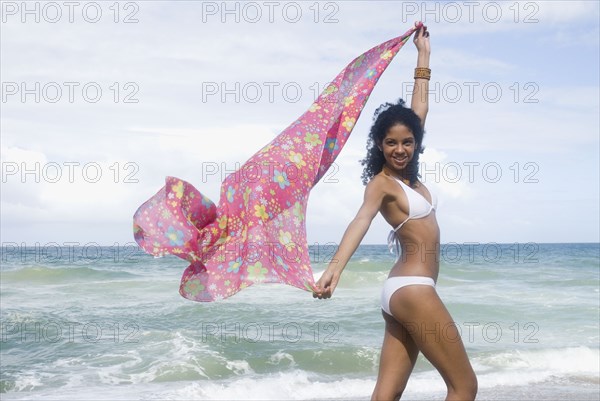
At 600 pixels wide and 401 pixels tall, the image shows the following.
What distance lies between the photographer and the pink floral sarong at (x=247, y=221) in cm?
372

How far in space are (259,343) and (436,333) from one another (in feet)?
27.2

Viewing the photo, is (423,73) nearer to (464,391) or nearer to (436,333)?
(436,333)

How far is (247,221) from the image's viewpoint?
389cm

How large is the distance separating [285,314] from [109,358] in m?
4.54

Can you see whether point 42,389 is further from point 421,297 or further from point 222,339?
point 421,297

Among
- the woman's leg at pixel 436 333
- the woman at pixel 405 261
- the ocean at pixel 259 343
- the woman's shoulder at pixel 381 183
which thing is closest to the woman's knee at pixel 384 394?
the woman at pixel 405 261

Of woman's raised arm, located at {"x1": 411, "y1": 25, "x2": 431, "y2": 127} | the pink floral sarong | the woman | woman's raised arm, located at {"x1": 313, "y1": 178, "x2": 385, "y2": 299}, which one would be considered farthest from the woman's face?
the pink floral sarong

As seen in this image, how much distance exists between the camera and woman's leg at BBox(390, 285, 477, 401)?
3.35 metres

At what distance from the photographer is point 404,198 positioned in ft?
11.4

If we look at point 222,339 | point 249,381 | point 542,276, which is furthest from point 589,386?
point 542,276

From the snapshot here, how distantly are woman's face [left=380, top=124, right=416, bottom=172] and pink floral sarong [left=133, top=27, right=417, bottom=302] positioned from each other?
60 centimetres

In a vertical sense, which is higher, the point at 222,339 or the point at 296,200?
the point at 296,200

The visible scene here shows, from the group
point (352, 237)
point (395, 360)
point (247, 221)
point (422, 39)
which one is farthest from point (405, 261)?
point (422, 39)

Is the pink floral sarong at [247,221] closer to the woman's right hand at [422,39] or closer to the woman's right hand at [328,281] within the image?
the woman's right hand at [328,281]
